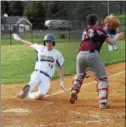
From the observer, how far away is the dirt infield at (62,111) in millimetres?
6648

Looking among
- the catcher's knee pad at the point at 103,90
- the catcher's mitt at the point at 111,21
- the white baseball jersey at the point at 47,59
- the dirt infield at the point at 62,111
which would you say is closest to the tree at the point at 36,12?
the dirt infield at the point at 62,111

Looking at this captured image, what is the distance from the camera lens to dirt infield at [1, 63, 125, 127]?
21.8 ft

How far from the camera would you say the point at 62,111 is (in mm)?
7617

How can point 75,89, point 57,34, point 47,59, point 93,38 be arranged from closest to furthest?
point 93,38, point 75,89, point 47,59, point 57,34

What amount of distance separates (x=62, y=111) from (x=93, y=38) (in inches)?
59.9

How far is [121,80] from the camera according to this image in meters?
12.4

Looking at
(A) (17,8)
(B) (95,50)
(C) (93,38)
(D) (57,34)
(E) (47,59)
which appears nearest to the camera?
(C) (93,38)

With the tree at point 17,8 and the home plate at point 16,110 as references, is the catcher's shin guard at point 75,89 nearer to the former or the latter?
the home plate at point 16,110

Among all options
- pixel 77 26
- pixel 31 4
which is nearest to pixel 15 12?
pixel 31 4

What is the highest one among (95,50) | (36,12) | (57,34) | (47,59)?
(95,50)

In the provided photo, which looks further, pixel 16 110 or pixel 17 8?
pixel 17 8

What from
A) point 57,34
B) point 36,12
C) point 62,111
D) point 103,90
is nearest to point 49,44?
point 103,90

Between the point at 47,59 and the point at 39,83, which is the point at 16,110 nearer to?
the point at 39,83

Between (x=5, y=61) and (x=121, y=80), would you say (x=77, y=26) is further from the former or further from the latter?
(x=121, y=80)
